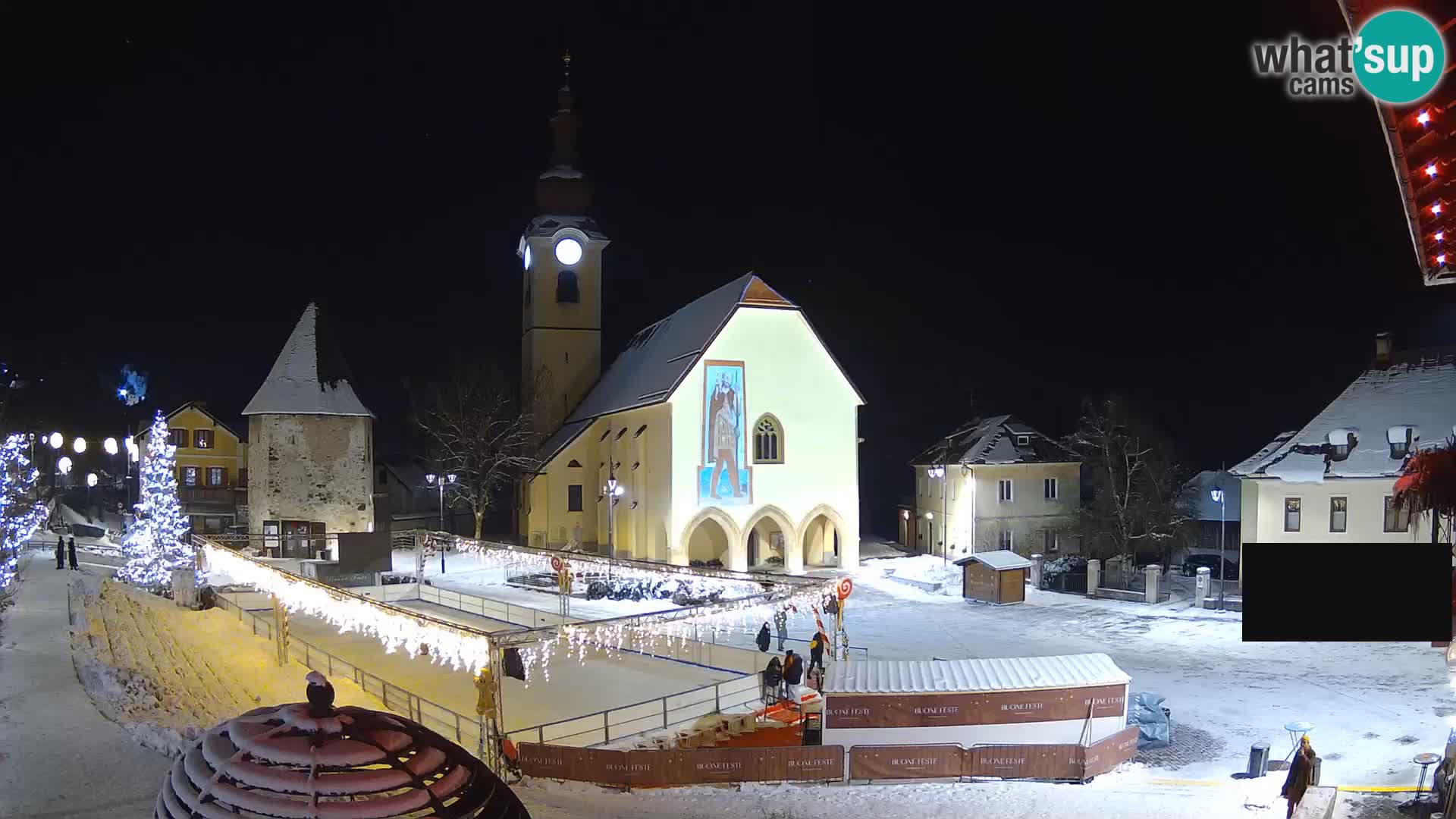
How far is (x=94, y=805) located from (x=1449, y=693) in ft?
72.4

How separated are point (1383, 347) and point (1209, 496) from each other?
60.6 ft

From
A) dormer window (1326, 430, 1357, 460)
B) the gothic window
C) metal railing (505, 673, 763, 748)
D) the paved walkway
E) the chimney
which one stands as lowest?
metal railing (505, 673, 763, 748)

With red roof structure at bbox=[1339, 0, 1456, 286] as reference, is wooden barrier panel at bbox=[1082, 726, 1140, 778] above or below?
below

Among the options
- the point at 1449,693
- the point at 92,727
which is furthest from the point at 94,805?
the point at 1449,693

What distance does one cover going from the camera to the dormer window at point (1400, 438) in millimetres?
31094

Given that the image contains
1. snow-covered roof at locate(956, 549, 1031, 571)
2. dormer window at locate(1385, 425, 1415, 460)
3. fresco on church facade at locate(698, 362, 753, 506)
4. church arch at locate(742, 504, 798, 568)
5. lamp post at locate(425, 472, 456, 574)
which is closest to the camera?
dormer window at locate(1385, 425, 1415, 460)

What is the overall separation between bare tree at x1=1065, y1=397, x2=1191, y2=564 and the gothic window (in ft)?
84.9

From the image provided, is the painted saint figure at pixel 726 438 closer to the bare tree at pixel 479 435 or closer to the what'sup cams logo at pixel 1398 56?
the bare tree at pixel 479 435

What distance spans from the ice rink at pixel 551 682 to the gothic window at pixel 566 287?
93.0 ft

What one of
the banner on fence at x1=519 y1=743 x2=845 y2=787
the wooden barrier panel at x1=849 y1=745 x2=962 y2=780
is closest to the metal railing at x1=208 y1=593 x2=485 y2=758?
the banner on fence at x1=519 y1=743 x2=845 y2=787

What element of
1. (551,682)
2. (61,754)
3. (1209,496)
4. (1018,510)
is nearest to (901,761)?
(551,682)

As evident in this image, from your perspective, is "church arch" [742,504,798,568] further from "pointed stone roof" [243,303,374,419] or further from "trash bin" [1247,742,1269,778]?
"trash bin" [1247,742,1269,778]

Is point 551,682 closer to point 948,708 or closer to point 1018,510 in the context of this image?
point 948,708

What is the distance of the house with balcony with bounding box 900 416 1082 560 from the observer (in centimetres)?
4303
